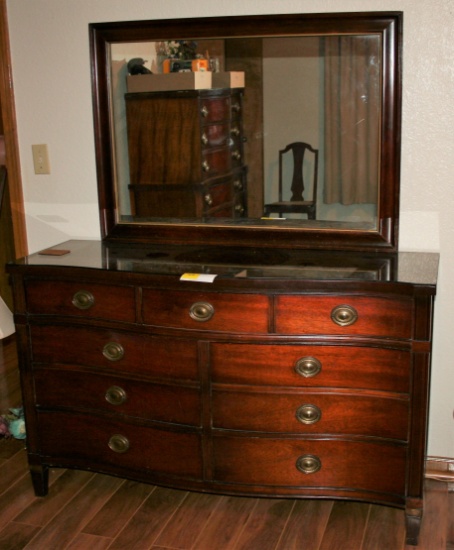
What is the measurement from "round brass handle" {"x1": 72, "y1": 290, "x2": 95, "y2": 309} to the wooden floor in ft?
2.31

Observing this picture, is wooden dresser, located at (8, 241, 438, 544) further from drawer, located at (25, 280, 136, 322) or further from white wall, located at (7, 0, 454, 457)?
white wall, located at (7, 0, 454, 457)

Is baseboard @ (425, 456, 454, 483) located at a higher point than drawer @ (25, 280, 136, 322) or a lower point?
lower

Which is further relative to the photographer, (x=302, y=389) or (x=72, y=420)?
(x=72, y=420)

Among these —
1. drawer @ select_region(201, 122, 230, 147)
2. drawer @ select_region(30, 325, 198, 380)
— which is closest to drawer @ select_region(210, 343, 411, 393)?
drawer @ select_region(30, 325, 198, 380)

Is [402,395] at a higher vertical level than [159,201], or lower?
lower

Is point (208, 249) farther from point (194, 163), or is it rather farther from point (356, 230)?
point (356, 230)

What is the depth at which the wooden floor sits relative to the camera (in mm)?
2348

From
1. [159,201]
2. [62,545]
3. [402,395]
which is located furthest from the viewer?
[159,201]

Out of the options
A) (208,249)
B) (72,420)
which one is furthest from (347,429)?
(72,420)

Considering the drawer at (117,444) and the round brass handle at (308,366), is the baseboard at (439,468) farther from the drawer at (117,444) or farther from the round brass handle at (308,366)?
the drawer at (117,444)

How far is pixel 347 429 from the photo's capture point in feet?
7.47

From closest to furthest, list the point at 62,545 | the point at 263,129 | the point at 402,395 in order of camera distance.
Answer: the point at 402,395, the point at 62,545, the point at 263,129

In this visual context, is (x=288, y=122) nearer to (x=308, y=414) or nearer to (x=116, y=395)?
(x=308, y=414)

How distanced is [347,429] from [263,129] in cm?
100
